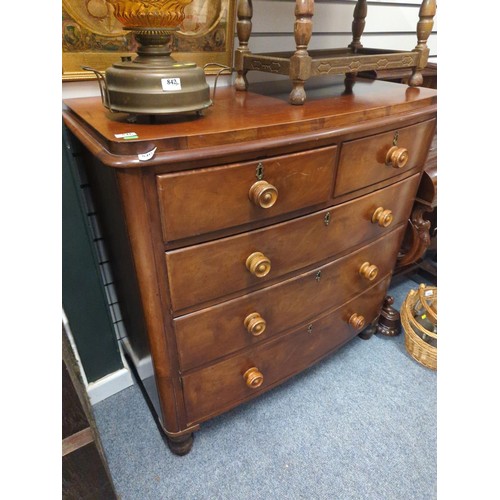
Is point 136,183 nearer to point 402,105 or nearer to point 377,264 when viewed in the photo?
point 402,105

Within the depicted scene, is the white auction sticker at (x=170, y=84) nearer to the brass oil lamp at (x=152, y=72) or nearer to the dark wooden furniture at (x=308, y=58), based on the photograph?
the brass oil lamp at (x=152, y=72)

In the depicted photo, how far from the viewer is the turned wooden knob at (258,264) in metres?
0.97

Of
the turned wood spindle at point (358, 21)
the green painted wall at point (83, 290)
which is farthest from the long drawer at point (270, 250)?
the turned wood spindle at point (358, 21)

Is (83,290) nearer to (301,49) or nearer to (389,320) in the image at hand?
(301,49)

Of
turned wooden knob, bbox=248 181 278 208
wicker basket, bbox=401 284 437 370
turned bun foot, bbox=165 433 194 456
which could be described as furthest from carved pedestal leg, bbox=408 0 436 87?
turned bun foot, bbox=165 433 194 456

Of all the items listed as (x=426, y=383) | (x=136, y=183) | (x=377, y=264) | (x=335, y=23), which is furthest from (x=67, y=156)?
(x=426, y=383)

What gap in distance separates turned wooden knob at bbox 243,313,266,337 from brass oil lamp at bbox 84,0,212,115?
23.1 inches

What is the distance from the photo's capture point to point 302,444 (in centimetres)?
139

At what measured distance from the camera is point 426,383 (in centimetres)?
165

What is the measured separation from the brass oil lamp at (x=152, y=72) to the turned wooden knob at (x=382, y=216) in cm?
70

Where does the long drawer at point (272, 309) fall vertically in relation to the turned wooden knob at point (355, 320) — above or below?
above

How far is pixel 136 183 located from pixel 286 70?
55 cm

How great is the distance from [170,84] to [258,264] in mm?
471

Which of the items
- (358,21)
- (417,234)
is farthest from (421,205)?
(358,21)
